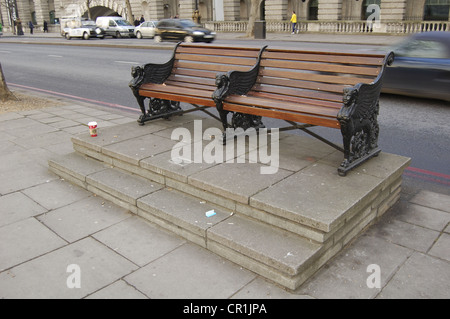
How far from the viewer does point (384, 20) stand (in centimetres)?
3164

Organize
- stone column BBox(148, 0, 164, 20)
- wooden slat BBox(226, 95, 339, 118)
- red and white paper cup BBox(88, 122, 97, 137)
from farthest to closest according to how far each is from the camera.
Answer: stone column BBox(148, 0, 164, 20), red and white paper cup BBox(88, 122, 97, 137), wooden slat BBox(226, 95, 339, 118)

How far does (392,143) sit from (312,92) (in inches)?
89.3

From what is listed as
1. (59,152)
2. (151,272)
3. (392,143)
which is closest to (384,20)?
(392,143)

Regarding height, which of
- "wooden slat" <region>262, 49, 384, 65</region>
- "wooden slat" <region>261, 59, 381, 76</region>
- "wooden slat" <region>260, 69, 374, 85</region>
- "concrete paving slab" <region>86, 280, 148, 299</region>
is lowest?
"concrete paving slab" <region>86, 280, 148, 299</region>

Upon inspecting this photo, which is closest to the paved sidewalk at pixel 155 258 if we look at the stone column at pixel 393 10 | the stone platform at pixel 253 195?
the stone platform at pixel 253 195

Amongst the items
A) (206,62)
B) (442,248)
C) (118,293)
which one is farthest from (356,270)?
(206,62)

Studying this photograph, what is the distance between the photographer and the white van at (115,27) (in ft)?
122

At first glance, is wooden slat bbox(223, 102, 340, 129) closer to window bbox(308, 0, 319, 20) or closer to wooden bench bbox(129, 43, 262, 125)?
wooden bench bbox(129, 43, 262, 125)

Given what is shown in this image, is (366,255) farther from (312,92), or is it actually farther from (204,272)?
(312,92)

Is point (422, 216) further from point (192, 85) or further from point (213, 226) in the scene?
point (192, 85)

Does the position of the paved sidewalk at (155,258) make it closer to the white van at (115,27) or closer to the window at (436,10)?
the window at (436,10)

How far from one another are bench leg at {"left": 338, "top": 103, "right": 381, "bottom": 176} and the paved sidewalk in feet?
1.99

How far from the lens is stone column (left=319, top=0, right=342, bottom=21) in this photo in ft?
112

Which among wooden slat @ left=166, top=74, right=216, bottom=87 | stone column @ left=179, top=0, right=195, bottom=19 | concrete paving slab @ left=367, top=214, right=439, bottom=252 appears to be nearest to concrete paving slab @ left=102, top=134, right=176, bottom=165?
wooden slat @ left=166, top=74, right=216, bottom=87
